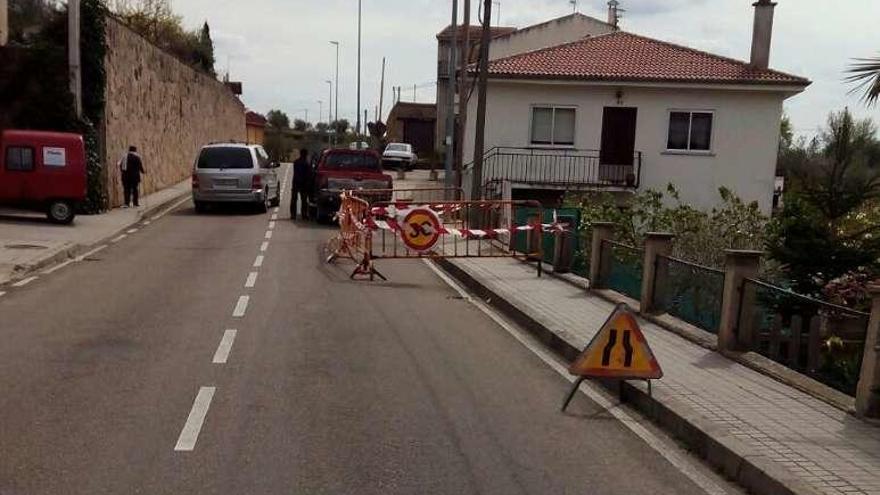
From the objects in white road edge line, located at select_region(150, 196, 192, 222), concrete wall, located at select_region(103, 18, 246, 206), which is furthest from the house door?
concrete wall, located at select_region(103, 18, 246, 206)

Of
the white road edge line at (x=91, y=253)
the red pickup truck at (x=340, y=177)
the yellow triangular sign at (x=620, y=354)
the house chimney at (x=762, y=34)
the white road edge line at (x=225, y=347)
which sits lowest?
the white road edge line at (x=91, y=253)

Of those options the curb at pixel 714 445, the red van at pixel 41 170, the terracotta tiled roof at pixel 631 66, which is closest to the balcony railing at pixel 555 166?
the terracotta tiled roof at pixel 631 66

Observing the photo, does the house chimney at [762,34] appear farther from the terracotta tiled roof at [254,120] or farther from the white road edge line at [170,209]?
the terracotta tiled roof at [254,120]

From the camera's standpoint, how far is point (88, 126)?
22531mm

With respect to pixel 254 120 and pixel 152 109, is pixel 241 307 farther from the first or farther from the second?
pixel 254 120

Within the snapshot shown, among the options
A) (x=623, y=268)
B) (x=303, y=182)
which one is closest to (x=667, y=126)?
→ (x=303, y=182)

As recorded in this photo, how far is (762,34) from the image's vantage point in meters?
29.2

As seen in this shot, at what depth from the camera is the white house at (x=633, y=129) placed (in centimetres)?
2761

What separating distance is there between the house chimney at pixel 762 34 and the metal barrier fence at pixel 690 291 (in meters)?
20.8

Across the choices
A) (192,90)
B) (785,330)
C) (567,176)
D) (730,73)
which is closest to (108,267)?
(785,330)

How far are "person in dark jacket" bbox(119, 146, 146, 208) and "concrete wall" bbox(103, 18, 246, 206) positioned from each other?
0.30m

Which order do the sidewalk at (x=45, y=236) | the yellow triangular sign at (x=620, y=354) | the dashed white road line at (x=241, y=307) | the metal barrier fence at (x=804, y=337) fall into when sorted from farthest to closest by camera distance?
the sidewalk at (x=45, y=236) < the dashed white road line at (x=241, y=307) < the metal barrier fence at (x=804, y=337) < the yellow triangular sign at (x=620, y=354)

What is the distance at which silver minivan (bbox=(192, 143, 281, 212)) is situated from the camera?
82.8 feet

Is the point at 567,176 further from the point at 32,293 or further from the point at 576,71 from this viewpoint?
the point at 32,293
